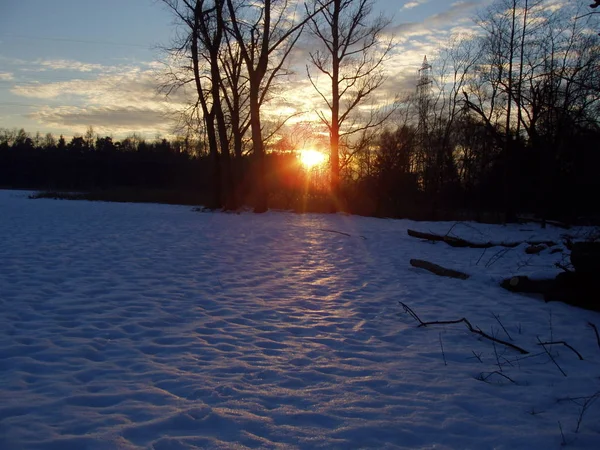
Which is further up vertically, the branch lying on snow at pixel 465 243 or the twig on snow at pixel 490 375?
the branch lying on snow at pixel 465 243

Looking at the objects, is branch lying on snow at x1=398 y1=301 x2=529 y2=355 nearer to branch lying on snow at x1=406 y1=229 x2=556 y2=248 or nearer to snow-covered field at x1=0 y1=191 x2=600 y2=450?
snow-covered field at x1=0 y1=191 x2=600 y2=450

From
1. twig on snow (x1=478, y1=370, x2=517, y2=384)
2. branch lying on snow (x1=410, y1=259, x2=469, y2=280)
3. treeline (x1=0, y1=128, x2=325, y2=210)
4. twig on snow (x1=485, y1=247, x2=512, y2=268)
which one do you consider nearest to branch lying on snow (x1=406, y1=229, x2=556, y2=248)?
twig on snow (x1=485, y1=247, x2=512, y2=268)

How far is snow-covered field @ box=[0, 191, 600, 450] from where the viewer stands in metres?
3.11

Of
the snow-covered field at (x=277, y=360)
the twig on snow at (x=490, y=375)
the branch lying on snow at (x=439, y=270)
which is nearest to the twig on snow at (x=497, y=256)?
the snow-covered field at (x=277, y=360)

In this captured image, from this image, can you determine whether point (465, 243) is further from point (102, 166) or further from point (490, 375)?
point (102, 166)

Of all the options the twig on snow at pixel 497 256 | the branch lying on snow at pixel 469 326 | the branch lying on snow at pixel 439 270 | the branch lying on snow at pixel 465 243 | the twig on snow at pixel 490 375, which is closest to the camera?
the twig on snow at pixel 490 375

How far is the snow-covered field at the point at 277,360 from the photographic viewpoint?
3.11 meters

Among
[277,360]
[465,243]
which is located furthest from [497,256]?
[277,360]

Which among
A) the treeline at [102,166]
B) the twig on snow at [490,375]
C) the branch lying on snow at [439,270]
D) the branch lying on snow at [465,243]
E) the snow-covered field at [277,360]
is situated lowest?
the twig on snow at [490,375]

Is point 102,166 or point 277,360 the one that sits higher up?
point 102,166

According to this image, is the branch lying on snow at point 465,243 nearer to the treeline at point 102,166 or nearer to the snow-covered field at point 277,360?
the snow-covered field at point 277,360

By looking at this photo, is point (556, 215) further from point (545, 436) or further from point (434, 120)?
point (545, 436)

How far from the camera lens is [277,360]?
4457 mm

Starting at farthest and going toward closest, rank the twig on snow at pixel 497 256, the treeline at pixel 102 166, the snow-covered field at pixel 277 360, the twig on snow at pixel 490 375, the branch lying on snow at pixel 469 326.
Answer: the treeline at pixel 102 166, the twig on snow at pixel 497 256, the branch lying on snow at pixel 469 326, the twig on snow at pixel 490 375, the snow-covered field at pixel 277 360
